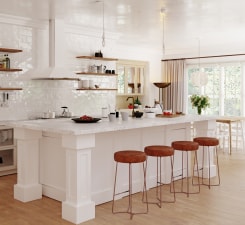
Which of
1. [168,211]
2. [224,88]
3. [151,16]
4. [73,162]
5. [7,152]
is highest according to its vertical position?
[151,16]

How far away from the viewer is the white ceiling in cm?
507

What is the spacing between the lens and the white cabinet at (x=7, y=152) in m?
5.81

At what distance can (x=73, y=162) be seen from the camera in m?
3.69

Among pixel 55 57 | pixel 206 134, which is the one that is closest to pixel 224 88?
pixel 206 134

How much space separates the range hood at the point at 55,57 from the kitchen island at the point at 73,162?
1.98 meters

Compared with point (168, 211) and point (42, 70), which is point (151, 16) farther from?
point (168, 211)

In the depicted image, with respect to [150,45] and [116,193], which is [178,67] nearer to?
[150,45]

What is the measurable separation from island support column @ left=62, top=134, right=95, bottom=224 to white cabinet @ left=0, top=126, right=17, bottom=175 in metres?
2.44

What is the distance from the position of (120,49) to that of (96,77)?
1983mm

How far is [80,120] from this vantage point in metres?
4.27

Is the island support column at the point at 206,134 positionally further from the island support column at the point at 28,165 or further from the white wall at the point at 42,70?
the island support column at the point at 28,165

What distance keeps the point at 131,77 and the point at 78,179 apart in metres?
6.21

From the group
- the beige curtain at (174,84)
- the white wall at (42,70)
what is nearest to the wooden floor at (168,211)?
the white wall at (42,70)

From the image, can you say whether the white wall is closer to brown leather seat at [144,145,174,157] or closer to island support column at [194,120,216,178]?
island support column at [194,120,216,178]
